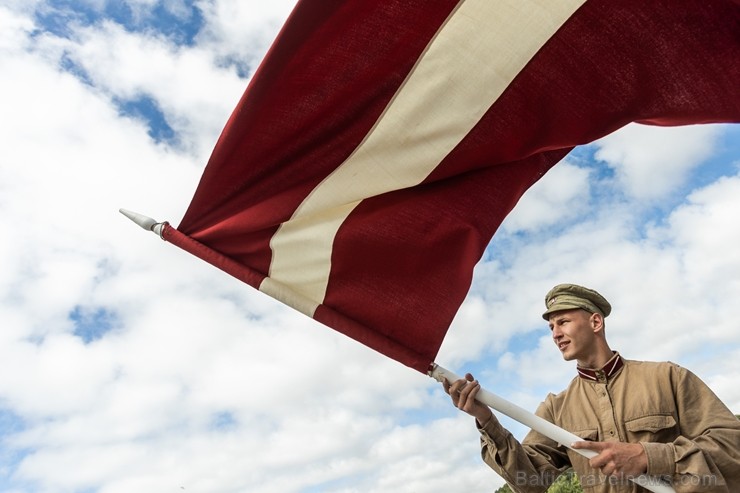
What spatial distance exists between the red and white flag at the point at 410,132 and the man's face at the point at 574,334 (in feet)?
2.02

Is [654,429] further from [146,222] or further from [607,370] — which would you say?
[146,222]

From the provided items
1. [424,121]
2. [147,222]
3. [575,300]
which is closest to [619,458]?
[575,300]

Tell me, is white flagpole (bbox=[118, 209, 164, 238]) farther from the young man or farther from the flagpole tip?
the young man

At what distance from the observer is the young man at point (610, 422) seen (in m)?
3.09

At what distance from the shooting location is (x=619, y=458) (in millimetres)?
3041

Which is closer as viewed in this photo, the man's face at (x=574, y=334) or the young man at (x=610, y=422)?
the young man at (x=610, y=422)

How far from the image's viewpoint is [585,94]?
10.9 ft

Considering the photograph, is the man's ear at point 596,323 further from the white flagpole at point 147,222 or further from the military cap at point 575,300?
the white flagpole at point 147,222

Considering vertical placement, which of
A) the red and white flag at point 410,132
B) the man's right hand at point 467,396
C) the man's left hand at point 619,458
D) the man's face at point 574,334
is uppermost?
the red and white flag at point 410,132

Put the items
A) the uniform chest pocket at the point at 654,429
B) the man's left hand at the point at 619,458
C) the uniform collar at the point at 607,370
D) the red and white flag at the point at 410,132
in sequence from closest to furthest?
the man's left hand at the point at 619,458 < the red and white flag at the point at 410,132 < the uniform chest pocket at the point at 654,429 < the uniform collar at the point at 607,370

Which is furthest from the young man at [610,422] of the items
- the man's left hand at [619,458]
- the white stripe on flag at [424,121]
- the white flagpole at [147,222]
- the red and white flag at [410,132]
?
the white flagpole at [147,222]

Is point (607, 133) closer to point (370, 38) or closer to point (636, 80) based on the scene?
point (636, 80)

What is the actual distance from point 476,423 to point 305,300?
1119 millimetres

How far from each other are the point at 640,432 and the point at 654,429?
0.08m
